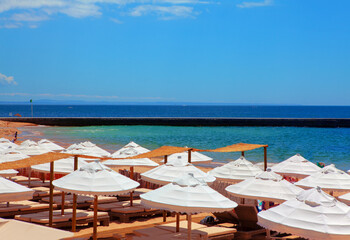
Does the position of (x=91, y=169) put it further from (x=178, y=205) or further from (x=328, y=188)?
(x=328, y=188)

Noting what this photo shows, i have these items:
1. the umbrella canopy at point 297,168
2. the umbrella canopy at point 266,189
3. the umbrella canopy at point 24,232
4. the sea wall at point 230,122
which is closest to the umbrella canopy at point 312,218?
the umbrella canopy at point 266,189

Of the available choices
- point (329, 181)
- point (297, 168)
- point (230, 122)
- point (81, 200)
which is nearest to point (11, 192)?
point (81, 200)

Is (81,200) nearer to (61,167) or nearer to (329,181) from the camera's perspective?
(61,167)

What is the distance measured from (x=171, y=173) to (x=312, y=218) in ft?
14.4

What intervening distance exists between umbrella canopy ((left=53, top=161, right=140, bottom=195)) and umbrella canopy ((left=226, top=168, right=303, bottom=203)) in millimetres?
2464

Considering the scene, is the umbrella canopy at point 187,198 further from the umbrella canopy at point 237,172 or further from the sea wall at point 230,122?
the sea wall at point 230,122

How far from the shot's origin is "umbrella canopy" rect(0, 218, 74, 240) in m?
4.69

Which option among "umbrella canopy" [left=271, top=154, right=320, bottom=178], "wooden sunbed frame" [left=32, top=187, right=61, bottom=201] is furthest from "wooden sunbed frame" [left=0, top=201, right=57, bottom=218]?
"umbrella canopy" [left=271, top=154, right=320, bottom=178]

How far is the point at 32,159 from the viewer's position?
818 centimetres

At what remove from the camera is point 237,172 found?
39.3 feet

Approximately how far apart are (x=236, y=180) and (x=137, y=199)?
11.1 ft

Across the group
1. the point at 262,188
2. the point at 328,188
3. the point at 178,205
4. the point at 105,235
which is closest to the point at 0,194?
the point at 105,235

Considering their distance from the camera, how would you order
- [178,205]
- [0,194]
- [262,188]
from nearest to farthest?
1. [178,205]
2. [0,194]
3. [262,188]

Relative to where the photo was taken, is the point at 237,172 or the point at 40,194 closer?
the point at 237,172
